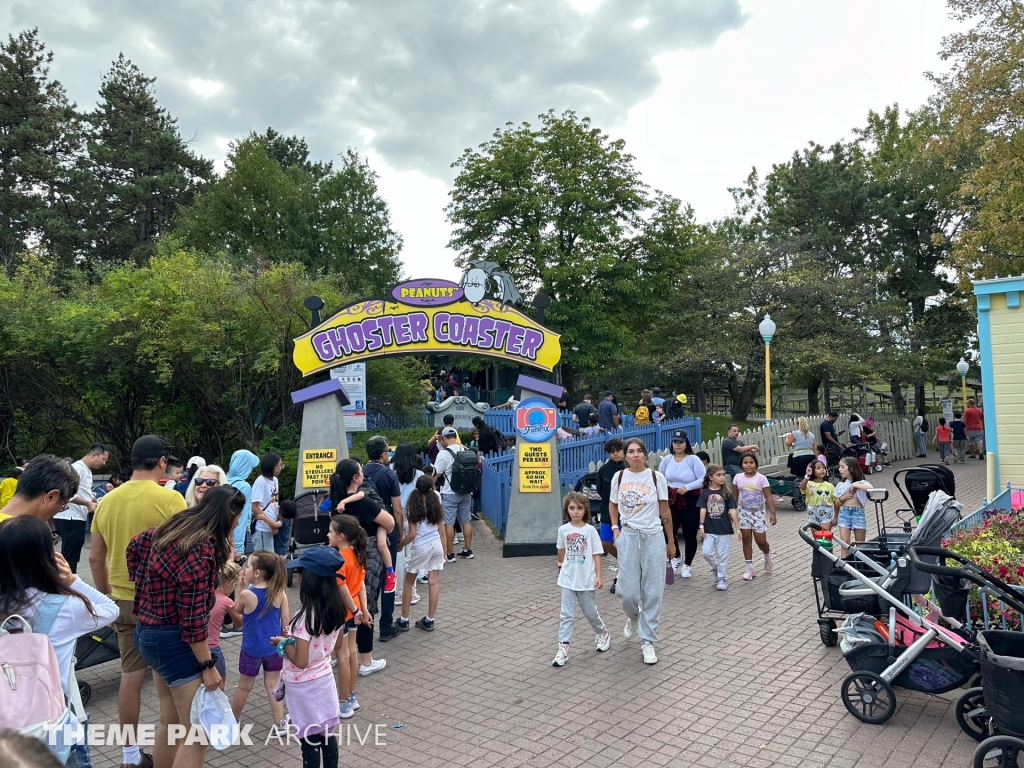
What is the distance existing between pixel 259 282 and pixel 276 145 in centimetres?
2873

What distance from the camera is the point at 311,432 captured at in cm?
1016

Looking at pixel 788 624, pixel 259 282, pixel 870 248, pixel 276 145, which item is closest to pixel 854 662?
pixel 788 624

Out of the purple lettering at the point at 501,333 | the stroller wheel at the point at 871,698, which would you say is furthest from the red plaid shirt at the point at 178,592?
the purple lettering at the point at 501,333

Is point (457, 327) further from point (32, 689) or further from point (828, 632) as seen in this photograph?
point (32, 689)

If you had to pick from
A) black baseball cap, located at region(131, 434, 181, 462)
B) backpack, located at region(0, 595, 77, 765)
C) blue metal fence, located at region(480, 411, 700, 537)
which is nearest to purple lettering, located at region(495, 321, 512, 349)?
blue metal fence, located at region(480, 411, 700, 537)

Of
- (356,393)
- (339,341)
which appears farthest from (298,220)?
(339,341)

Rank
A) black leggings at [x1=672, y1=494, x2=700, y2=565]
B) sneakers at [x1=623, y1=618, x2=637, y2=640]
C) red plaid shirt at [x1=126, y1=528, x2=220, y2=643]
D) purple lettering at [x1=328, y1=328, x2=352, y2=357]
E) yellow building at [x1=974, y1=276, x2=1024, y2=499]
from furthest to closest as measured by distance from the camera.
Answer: purple lettering at [x1=328, y1=328, x2=352, y2=357] → yellow building at [x1=974, y1=276, x2=1024, y2=499] → black leggings at [x1=672, y1=494, x2=700, y2=565] → sneakers at [x1=623, y1=618, x2=637, y2=640] → red plaid shirt at [x1=126, y1=528, x2=220, y2=643]

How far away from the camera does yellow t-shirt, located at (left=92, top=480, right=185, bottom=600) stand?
169 inches

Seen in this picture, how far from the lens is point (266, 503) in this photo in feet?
25.2

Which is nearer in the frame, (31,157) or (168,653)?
(168,653)

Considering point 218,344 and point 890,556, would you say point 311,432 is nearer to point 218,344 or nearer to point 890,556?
point 218,344

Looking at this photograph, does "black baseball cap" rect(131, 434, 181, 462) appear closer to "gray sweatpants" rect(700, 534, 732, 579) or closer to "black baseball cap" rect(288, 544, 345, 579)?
"black baseball cap" rect(288, 544, 345, 579)

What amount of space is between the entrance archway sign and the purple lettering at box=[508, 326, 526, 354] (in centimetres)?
57

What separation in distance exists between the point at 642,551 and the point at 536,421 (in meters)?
4.34
